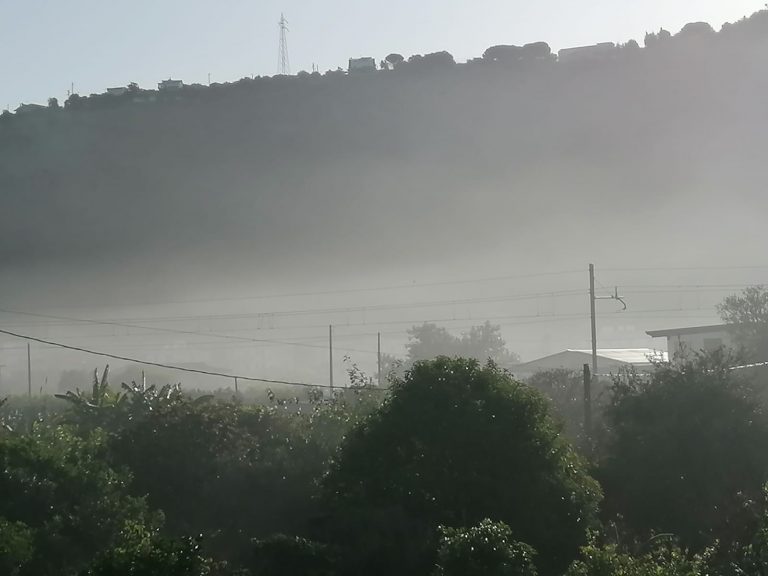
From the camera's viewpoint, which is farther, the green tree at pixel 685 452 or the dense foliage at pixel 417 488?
the green tree at pixel 685 452

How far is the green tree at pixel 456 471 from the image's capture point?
19969 mm

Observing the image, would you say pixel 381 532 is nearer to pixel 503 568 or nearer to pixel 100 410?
pixel 503 568

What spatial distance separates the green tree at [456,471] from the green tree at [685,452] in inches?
147

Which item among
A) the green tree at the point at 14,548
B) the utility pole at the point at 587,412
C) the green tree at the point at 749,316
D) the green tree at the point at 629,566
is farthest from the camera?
the green tree at the point at 749,316

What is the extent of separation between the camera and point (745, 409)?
27.5 m

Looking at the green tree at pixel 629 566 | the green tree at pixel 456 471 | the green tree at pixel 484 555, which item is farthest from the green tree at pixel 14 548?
the green tree at pixel 629 566

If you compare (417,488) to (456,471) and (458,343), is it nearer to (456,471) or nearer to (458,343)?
(456,471)

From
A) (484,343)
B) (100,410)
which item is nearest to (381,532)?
(100,410)

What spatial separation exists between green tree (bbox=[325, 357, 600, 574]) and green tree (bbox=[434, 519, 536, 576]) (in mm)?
2417

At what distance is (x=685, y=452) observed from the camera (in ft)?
86.9

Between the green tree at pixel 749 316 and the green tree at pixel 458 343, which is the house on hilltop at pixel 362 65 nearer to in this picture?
the green tree at pixel 458 343

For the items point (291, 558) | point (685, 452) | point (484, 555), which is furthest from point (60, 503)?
point (685, 452)

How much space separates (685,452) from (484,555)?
11532 millimetres

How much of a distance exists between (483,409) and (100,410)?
52.8 feet
